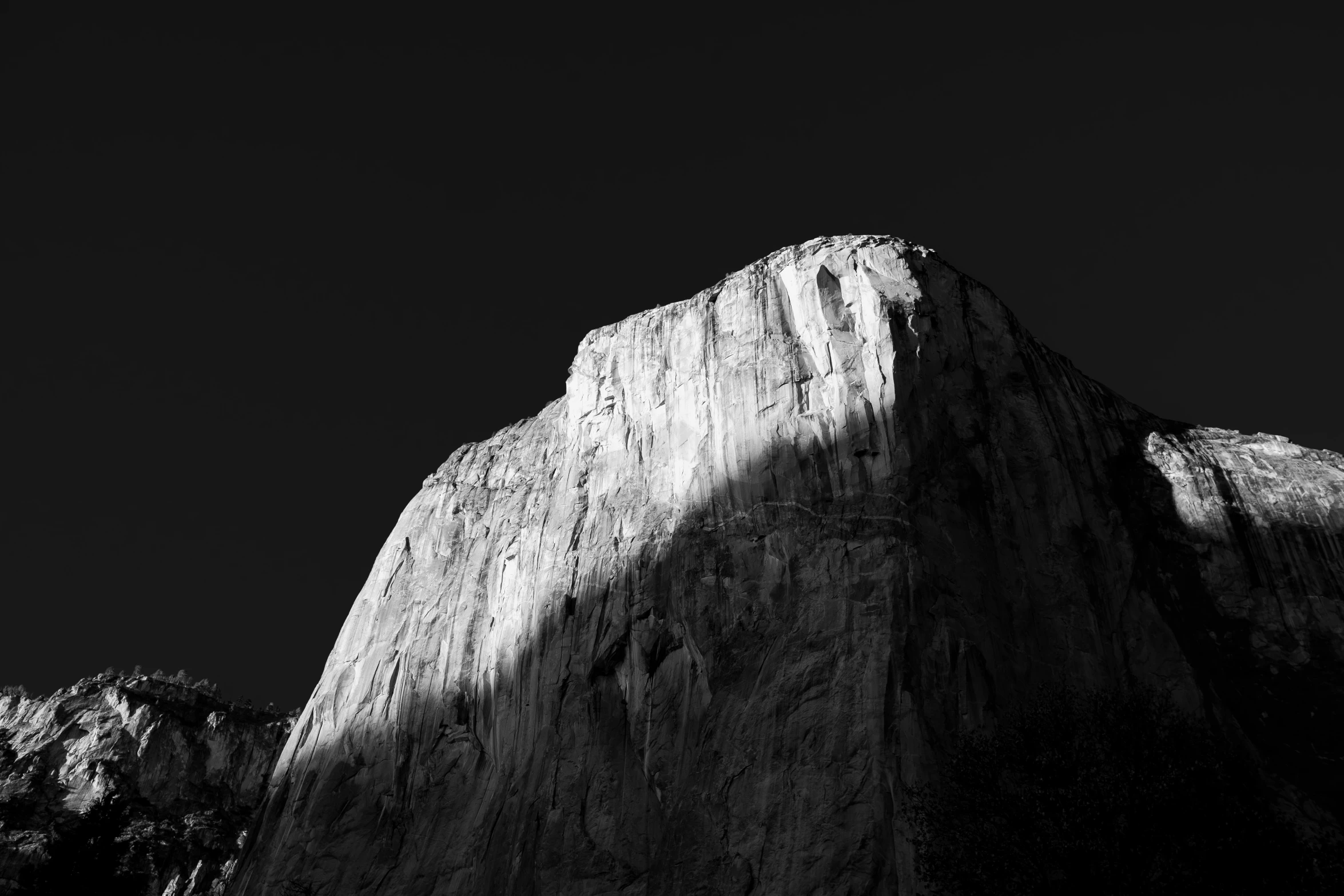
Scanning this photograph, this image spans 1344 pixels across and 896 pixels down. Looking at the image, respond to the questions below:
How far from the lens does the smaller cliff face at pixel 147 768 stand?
56406 mm

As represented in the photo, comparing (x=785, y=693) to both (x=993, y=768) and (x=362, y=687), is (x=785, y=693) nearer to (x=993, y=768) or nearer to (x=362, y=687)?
(x=993, y=768)

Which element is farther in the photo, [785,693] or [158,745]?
[158,745]

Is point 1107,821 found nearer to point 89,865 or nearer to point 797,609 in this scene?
point 797,609

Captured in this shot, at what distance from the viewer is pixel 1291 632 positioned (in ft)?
138

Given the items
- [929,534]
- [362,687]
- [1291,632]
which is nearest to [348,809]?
[362,687]

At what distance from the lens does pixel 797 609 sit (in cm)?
3834

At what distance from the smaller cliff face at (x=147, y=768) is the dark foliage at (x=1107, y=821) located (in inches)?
1481

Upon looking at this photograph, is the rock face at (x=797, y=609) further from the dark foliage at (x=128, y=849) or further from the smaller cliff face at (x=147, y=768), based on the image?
the smaller cliff face at (x=147, y=768)

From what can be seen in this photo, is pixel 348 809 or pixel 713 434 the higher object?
pixel 713 434

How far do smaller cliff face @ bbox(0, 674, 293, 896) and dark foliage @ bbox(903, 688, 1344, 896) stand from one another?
3761 centimetres

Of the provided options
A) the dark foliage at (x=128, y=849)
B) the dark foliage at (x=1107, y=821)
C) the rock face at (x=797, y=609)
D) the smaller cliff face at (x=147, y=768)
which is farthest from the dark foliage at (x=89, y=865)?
the dark foliage at (x=1107, y=821)

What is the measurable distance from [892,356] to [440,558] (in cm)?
2117

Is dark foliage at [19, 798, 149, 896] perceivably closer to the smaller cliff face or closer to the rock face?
the rock face

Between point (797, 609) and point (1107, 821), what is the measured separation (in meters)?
13.3
